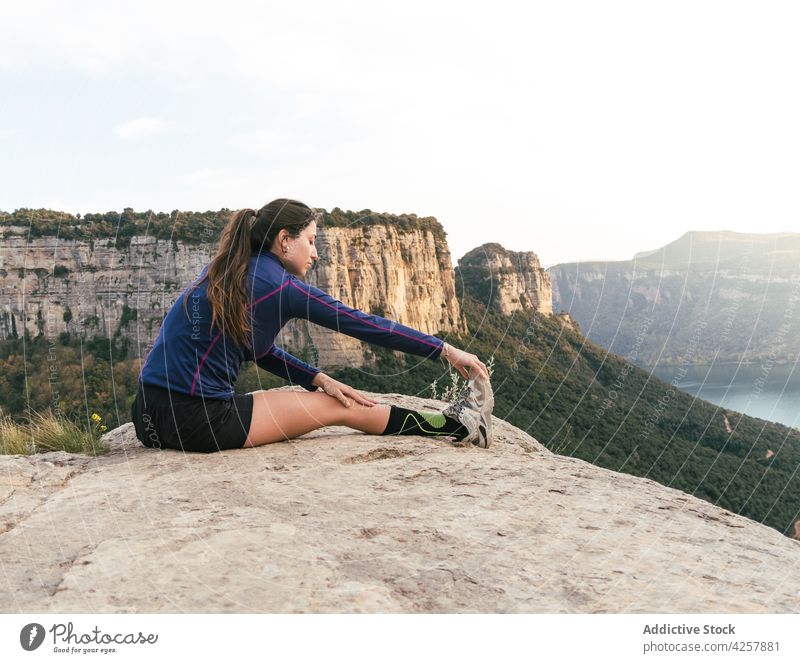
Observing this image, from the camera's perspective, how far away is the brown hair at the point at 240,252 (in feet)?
10.6

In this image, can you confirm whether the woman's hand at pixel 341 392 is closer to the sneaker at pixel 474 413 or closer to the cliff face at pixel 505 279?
the sneaker at pixel 474 413

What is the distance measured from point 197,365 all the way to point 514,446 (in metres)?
2.15

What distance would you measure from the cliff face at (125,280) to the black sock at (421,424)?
26517mm

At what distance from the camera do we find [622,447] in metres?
17.5

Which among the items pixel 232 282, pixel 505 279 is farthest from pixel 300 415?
pixel 505 279

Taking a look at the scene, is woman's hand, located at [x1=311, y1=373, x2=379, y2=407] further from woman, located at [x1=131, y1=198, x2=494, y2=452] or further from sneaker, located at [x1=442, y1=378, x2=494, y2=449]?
sneaker, located at [x1=442, y1=378, x2=494, y2=449]

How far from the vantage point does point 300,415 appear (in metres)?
3.66

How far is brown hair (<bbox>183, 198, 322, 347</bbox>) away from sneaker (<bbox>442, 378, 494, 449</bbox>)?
133cm
